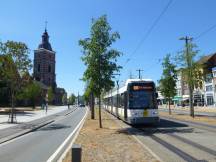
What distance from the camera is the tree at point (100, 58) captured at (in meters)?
25.9

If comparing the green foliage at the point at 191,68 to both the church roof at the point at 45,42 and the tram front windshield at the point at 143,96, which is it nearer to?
the tram front windshield at the point at 143,96

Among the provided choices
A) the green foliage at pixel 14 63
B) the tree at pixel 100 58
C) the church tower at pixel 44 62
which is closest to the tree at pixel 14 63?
the green foliage at pixel 14 63

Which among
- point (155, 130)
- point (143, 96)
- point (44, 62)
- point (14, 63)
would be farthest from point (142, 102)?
point (44, 62)

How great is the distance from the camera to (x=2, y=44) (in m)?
34.4

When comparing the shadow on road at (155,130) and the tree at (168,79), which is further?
the tree at (168,79)

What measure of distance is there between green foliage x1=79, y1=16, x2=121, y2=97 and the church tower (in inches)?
5004

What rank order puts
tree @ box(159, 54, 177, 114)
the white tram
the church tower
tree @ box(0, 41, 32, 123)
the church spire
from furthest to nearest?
the church spire → the church tower → tree @ box(159, 54, 177, 114) → tree @ box(0, 41, 32, 123) → the white tram

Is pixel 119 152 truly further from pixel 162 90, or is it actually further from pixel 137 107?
pixel 162 90

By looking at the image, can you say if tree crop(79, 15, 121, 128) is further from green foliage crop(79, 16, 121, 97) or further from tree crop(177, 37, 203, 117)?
tree crop(177, 37, 203, 117)

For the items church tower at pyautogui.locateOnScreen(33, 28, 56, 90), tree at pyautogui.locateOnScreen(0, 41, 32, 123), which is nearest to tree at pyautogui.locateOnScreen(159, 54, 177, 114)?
tree at pyautogui.locateOnScreen(0, 41, 32, 123)

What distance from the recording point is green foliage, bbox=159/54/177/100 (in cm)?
4491

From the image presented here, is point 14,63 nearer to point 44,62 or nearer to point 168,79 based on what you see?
point 168,79

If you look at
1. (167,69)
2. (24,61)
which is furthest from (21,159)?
(167,69)

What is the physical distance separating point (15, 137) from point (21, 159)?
28.0 feet
